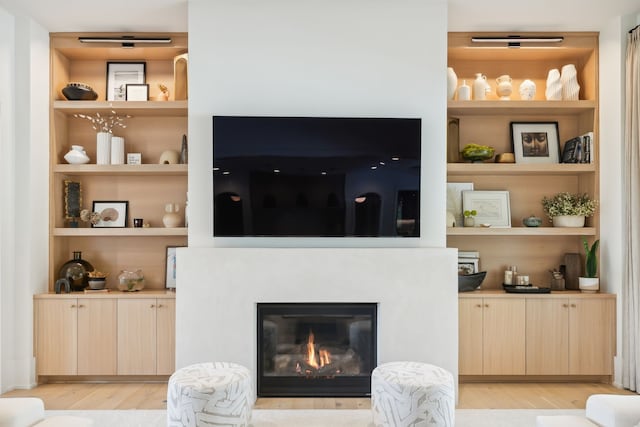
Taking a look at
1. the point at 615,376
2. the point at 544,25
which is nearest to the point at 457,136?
the point at 544,25

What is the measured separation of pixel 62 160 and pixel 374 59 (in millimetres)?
2743

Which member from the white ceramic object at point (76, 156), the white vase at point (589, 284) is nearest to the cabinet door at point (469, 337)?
the white vase at point (589, 284)

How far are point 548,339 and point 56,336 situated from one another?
3.86m

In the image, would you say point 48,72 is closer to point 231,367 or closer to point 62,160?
point 62,160

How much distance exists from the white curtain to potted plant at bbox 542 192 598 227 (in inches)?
12.5

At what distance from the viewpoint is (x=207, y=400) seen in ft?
9.43

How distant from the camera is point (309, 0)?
3943 millimetres

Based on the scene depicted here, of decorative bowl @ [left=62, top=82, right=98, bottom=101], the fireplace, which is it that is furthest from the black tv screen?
decorative bowl @ [left=62, top=82, right=98, bottom=101]

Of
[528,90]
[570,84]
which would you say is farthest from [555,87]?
[528,90]

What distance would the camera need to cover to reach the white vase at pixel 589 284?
4297 millimetres

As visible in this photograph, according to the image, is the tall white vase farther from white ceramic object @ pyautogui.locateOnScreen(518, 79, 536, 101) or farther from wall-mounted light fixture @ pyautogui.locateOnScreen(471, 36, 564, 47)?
white ceramic object @ pyautogui.locateOnScreen(518, 79, 536, 101)

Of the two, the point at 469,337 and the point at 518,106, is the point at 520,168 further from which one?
the point at 469,337

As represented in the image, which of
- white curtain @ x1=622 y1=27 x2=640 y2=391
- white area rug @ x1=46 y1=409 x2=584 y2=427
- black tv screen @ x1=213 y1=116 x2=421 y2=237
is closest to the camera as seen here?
white area rug @ x1=46 y1=409 x2=584 y2=427

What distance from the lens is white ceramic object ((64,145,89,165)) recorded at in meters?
4.42
